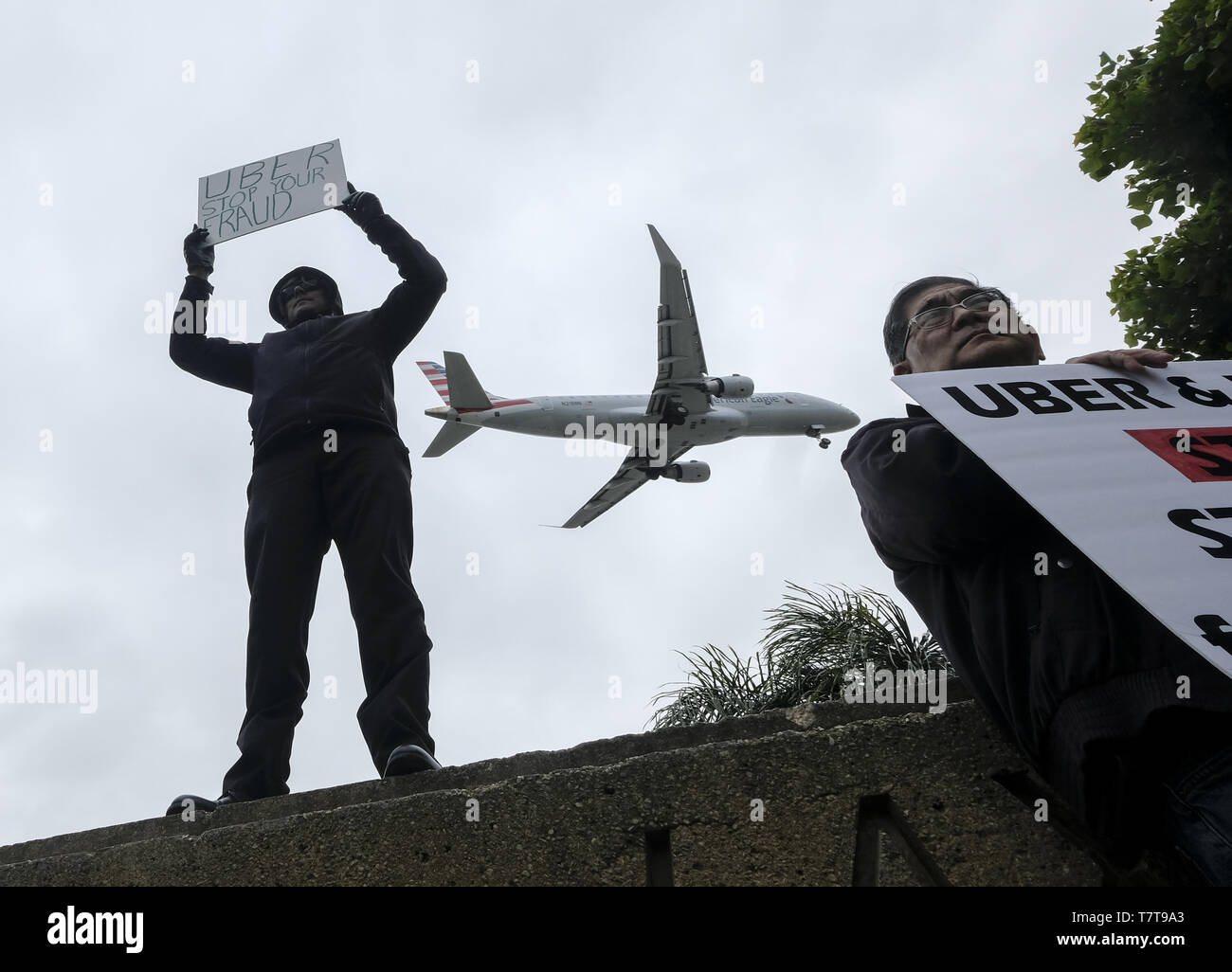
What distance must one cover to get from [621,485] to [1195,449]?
99.6 feet

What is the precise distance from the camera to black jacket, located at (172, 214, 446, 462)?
496 cm

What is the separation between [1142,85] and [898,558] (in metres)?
6.83

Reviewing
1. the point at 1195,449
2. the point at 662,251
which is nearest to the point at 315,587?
the point at 1195,449

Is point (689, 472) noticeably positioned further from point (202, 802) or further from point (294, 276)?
point (202, 802)

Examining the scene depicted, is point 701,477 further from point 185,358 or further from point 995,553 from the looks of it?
point 995,553

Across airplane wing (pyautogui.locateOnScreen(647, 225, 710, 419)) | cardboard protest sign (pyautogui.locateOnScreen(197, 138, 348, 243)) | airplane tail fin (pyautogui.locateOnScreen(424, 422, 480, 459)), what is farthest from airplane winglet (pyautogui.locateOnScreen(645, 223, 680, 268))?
cardboard protest sign (pyautogui.locateOnScreen(197, 138, 348, 243))

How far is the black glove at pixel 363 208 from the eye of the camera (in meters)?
5.34

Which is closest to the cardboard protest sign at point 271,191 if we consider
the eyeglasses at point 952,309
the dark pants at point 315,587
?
the dark pants at point 315,587

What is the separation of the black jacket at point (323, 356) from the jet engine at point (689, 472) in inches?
999

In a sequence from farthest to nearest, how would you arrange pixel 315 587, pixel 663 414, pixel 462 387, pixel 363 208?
1. pixel 462 387
2. pixel 663 414
3. pixel 363 208
4. pixel 315 587

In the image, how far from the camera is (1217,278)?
782 centimetres

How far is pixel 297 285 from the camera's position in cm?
566

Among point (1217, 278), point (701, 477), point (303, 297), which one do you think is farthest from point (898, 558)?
point (701, 477)

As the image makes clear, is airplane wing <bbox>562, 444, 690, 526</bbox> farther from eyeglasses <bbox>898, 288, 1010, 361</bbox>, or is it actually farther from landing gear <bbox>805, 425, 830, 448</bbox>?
eyeglasses <bbox>898, 288, 1010, 361</bbox>
